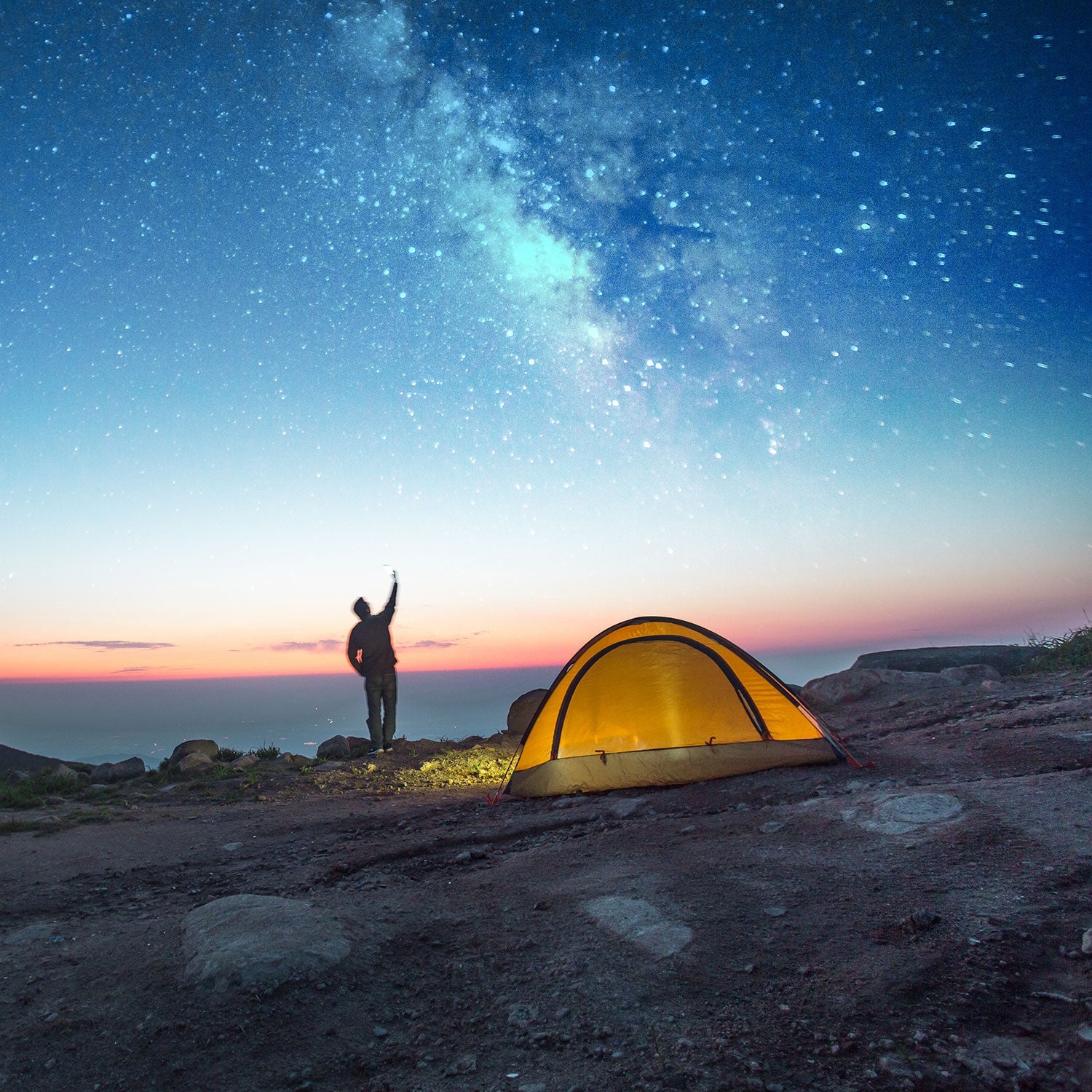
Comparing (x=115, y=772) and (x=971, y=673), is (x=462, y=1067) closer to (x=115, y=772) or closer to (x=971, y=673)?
(x=115, y=772)

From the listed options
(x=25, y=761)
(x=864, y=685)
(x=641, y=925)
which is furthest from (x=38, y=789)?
(x=864, y=685)

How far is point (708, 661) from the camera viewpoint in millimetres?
8789

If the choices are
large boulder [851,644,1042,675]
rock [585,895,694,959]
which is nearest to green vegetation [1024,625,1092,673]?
large boulder [851,644,1042,675]

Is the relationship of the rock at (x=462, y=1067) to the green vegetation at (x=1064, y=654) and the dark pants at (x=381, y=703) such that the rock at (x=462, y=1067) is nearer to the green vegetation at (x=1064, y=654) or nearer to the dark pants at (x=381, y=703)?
the dark pants at (x=381, y=703)

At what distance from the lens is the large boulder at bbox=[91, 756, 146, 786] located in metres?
11.1

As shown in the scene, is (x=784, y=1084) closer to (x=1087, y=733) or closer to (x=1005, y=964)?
(x=1005, y=964)

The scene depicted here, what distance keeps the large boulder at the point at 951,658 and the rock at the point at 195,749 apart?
51.9 feet

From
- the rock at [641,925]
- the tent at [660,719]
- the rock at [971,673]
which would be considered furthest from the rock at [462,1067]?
the rock at [971,673]

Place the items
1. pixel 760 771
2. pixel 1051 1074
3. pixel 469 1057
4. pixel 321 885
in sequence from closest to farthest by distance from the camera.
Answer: pixel 1051 1074, pixel 469 1057, pixel 321 885, pixel 760 771

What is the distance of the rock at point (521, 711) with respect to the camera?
1448 centimetres

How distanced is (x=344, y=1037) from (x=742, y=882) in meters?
2.90

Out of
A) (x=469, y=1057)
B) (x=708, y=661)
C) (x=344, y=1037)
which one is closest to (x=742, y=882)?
(x=469, y=1057)

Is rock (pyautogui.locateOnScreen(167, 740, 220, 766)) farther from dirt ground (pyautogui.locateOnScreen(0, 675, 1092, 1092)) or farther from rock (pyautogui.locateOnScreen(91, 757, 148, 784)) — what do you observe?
dirt ground (pyautogui.locateOnScreen(0, 675, 1092, 1092))

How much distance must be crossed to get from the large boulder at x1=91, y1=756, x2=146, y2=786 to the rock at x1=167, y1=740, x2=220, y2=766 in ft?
2.00
